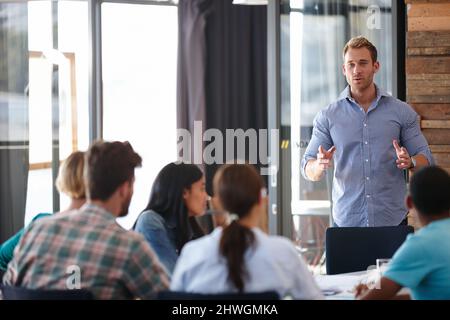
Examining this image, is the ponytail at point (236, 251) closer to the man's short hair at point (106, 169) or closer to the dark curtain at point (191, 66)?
the man's short hair at point (106, 169)

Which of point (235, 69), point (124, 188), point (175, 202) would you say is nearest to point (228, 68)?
point (235, 69)

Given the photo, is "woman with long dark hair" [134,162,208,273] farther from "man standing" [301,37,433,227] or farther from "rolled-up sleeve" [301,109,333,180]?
"rolled-up sleeve" [301,109,333,180]

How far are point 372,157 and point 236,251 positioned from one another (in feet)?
6.33

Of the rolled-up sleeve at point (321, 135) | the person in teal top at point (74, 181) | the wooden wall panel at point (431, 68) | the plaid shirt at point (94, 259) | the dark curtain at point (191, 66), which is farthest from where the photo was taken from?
the dark curtain at point (191, 66)

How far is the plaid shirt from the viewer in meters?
2.27

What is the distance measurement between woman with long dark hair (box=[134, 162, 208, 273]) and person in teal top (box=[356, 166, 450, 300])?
0.92 meters

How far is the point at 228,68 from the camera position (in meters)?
6.91

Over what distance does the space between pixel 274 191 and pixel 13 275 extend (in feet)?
11.1

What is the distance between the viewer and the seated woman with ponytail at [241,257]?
7.01 ft

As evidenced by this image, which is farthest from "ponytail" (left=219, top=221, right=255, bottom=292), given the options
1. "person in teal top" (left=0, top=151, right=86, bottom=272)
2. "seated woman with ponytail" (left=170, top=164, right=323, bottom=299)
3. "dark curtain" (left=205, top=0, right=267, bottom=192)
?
"dark curtain" (left=205, top=0, right=267, bottom=192)

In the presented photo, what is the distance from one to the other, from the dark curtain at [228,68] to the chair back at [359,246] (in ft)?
10.5

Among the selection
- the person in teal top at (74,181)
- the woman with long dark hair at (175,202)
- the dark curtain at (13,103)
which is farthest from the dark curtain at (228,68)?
the person in teal top at (74,181)

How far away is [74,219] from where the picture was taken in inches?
91.9

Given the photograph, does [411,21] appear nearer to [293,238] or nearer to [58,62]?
[293,238]
